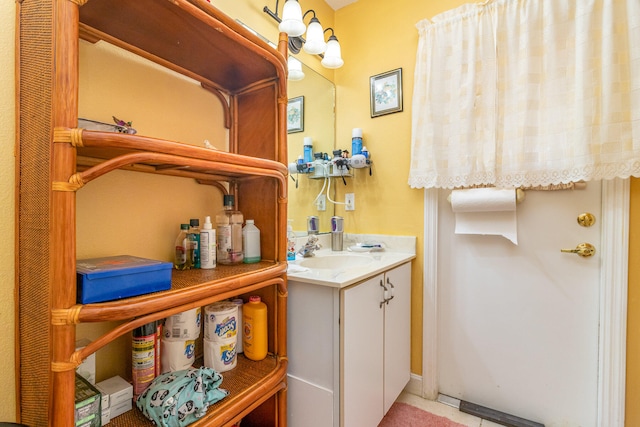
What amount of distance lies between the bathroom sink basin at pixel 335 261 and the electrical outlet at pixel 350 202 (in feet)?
1.36

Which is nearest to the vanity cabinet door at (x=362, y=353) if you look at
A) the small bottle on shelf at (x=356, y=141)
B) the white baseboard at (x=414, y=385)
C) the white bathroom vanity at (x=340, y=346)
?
the white bathroom vanity at (x=340, y=346)

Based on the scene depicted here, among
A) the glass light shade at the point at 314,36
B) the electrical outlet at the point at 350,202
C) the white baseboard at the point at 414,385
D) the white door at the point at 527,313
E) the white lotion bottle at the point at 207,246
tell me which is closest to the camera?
the white lotion bottle at the point at 207,246

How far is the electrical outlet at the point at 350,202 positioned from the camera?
1.95 metres

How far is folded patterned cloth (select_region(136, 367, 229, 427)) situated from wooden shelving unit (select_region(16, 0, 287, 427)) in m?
0.04

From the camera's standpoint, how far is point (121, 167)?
85cm

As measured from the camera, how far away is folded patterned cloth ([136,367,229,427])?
75 centimetres

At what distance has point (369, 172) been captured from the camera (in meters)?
1.89

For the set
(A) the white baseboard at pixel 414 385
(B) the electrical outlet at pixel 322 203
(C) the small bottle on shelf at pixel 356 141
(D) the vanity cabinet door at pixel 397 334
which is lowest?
(A) the white baseboard at pixel 414 385

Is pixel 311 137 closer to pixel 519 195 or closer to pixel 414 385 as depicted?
pixel 519 195

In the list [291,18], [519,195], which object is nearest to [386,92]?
[291,18]

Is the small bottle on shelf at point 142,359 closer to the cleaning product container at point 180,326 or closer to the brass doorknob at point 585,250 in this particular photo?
the cleaning product container at point 180,326

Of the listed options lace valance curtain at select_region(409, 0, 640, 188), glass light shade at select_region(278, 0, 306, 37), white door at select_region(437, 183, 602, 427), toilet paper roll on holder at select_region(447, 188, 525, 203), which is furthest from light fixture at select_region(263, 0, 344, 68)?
toilet paper roll on holder at select_region(447, 188, 525, 203)

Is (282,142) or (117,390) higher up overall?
(282,142)

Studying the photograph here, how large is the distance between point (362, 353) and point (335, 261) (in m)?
0.60
